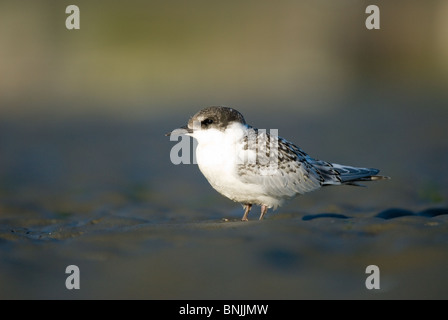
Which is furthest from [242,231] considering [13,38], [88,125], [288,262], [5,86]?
[13,38]

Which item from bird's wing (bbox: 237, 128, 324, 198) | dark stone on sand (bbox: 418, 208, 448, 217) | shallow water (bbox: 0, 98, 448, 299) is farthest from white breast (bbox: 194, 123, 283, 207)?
dark stone on sand (bbox: 418, 208, 448, 217)

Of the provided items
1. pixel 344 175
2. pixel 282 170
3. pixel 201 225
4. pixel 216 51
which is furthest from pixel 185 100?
pixel 201 225

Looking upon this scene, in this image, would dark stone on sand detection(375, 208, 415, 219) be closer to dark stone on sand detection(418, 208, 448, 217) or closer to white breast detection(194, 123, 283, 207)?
dark stone on sand detection(418, 208, 448, 217)

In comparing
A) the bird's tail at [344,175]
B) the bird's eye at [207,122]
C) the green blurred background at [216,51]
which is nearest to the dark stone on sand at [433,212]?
the bird's tail at [344,175]

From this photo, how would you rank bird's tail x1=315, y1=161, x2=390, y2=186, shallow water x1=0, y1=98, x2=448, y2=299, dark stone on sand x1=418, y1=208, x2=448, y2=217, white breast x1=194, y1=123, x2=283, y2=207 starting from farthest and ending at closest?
dark stone on sand x1=418, y1=208, x2=448, y2=217, bird's tail x1=315, y1=161, x2=390, y2=186, white breast x1=194, y1=123, x2=283, y2=207, shallow water x1=0, y1=98, x2=448, y2=299

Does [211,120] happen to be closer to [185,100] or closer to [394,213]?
[394,213]

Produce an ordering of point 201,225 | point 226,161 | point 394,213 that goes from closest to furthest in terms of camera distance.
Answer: point 201,225 → point 226,161 → point 394,213

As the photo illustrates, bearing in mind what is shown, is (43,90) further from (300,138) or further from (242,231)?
(242,231)
